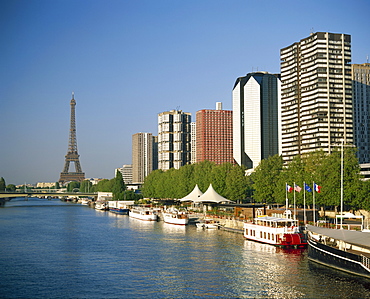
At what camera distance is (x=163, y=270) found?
60.0 metres

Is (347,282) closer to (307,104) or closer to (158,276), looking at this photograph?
(158,276)

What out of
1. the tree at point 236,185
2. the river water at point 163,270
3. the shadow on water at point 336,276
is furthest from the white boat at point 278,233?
the tree at point 236,185

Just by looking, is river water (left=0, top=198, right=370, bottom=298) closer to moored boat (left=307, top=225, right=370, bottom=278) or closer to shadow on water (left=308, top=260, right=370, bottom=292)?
shadow on water (left=308, top=260, right=370, bottom=292)

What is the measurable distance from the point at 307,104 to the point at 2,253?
14216 centimetres

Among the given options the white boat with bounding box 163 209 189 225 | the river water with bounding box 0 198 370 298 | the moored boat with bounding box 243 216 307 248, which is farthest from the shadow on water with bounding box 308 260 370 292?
the white boat with bounding box 163 209 189 225

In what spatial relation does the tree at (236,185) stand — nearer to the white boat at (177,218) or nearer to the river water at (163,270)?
the white boat at (177,218)

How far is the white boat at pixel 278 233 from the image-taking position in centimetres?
7600

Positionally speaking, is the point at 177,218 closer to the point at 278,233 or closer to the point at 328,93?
the point at 278,233

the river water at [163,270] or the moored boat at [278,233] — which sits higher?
the moored boat at [278,233]

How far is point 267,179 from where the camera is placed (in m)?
129

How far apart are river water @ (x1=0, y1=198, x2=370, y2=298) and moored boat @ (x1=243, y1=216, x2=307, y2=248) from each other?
216cm

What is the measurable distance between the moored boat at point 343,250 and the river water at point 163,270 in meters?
1.12

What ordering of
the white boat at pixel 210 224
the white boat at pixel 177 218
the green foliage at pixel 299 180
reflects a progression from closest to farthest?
the green foliage at pixel 299 180
the white boat at pixel 210 224
the white boat at pixel 177 218

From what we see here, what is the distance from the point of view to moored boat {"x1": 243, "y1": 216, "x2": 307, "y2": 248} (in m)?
76.0
